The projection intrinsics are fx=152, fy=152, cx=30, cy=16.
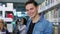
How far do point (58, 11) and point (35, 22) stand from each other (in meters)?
0.73

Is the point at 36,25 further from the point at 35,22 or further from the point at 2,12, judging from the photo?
the point at 2,12

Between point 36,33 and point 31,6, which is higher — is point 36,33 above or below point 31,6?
below

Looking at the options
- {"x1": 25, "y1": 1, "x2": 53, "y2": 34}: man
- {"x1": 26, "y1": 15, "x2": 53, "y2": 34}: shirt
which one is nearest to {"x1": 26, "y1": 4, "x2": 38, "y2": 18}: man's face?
{"x1": 25, "y1": 1, "x2": 53, "y2": 34}: man

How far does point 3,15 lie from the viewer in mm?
4559

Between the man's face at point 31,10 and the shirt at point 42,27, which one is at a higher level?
the man's face at point 31,10

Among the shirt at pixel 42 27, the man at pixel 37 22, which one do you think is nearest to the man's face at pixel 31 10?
the man at pixel 37 22

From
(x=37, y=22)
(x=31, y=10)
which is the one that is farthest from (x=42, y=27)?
(x=31, y=10)

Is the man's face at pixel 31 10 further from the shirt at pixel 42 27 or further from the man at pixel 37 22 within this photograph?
the shirt at pixel 42 27

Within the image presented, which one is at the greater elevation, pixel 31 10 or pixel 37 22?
pixel 31 10

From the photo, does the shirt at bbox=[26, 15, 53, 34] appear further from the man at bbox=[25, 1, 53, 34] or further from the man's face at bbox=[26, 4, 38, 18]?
the man's face at bbox=[26, 4, 38, 18]

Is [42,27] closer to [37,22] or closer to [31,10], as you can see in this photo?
[37,22]

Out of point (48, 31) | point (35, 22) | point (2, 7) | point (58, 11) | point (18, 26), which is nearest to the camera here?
point (48, 31)

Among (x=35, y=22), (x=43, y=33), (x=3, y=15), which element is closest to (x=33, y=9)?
(x=35, y=22)

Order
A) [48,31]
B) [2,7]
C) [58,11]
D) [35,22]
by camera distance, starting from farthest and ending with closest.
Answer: [2,7], [58,11], [35,22], [48,31]
